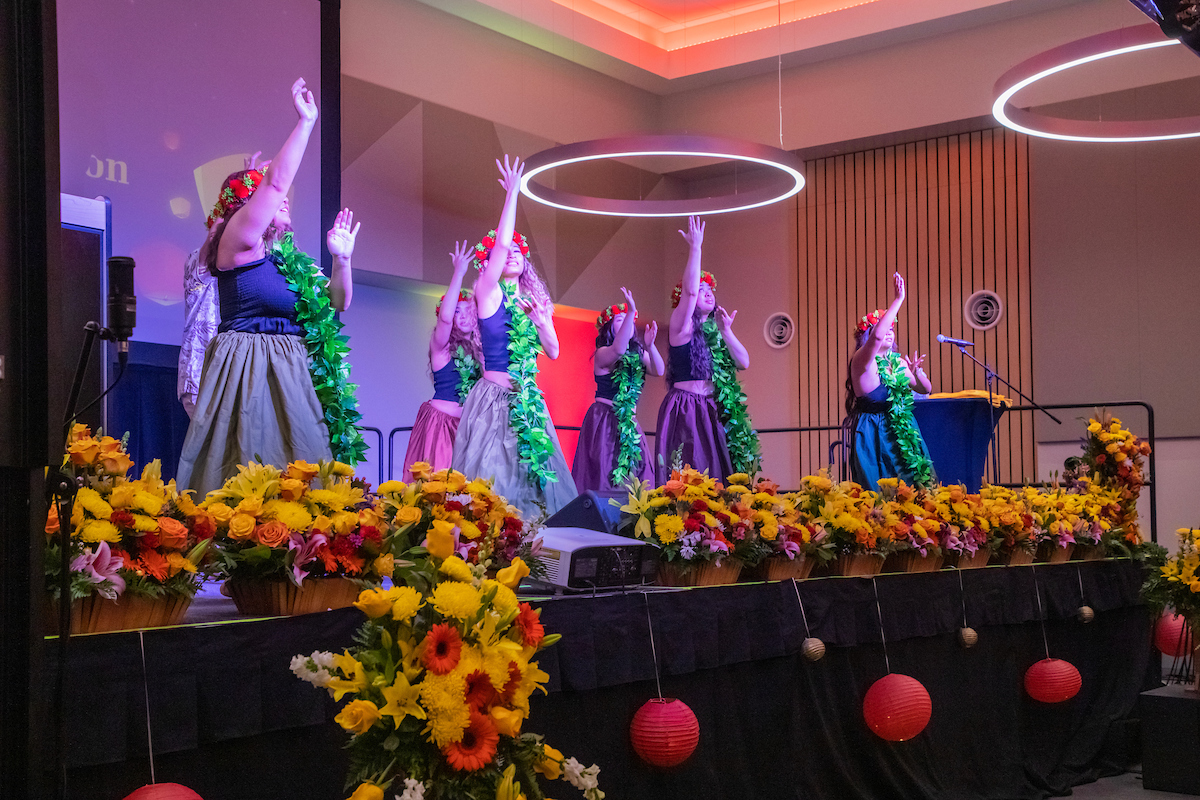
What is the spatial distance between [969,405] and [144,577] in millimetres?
5363

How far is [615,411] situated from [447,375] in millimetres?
1182

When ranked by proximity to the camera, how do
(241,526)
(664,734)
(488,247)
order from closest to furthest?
1. (241,526)
2. (664,734)
3. (488,247)

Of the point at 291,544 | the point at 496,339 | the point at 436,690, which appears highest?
the point at 496,339

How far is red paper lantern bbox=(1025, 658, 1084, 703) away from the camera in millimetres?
3727

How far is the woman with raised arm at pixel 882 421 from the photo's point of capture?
A: 5.96 meters

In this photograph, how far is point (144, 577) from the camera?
5.63 feet

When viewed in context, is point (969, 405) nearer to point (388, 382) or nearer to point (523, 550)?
point (388, 382)

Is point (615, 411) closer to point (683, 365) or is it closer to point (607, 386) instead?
point (607, 386)

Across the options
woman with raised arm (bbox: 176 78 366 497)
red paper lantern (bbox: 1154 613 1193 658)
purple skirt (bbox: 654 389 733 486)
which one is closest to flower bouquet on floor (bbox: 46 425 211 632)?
woman with raised arm (bbox: 176 78 366 497)

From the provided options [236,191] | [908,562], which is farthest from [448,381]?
[908,562]

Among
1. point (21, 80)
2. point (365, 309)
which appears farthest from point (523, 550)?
point (365, 309)

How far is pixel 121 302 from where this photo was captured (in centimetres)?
154

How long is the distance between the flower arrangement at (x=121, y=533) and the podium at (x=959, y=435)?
516 cm

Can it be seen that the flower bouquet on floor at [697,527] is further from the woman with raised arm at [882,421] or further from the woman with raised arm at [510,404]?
the woman with raised arm at [882,421]
